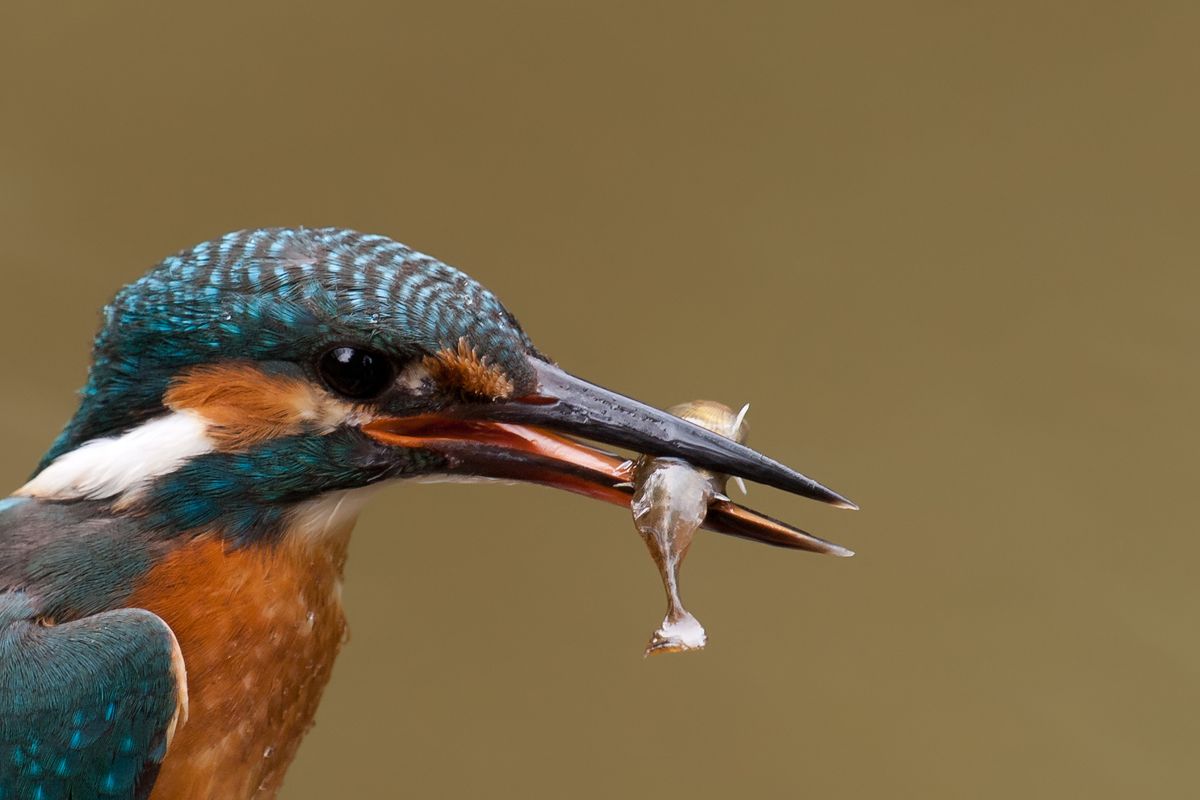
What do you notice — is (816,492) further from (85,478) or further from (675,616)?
(85,478)

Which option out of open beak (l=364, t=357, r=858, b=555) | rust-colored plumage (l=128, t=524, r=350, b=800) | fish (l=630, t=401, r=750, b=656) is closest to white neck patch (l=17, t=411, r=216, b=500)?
rust-colored plumage (l=128, t=524, r=350, b=800)

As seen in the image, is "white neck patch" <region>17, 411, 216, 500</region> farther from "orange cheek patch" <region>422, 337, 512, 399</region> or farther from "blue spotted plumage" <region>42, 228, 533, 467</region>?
"orange cheek patch" <region>422, 337, 512, 399</region>

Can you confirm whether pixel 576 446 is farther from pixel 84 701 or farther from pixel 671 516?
pixel 84 701

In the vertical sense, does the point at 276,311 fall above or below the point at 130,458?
above

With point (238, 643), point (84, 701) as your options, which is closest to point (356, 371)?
point (238, 643)

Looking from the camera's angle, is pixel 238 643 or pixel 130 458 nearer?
pixel 130 458

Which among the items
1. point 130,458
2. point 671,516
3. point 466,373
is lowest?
point 130,458
